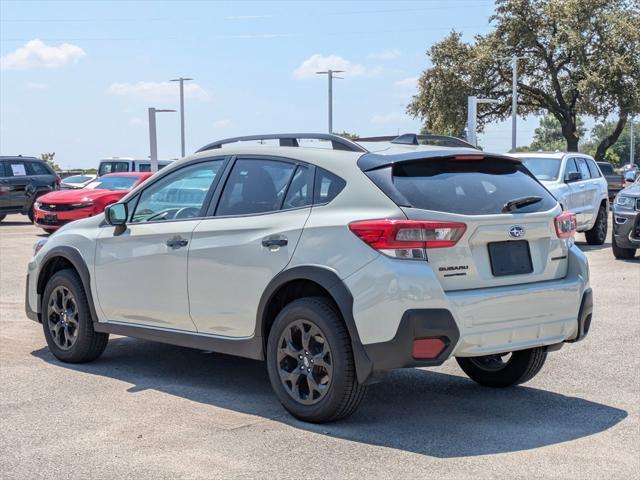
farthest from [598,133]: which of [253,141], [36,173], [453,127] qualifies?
[253,141]

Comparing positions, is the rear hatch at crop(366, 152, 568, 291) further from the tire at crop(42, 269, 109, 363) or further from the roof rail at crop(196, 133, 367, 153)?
the tire at crop(42, 269, 109, 363)

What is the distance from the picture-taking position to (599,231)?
62.4ft

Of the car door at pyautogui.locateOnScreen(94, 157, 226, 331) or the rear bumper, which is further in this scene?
the car door at pyautogui.locateOnScreen(94, 157, 226, 331)

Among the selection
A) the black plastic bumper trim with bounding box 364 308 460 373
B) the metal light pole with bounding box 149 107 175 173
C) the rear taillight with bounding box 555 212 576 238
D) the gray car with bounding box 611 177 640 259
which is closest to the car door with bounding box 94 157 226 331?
the black plastic bumper trim with bounding box 364 308 460 373

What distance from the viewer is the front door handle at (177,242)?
256 inches

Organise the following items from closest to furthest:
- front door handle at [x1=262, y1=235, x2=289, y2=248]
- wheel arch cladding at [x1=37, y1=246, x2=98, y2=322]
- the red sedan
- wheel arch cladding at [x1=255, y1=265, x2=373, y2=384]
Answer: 1. wheel arch cladding at [x1=255, y1=265, x2=373, y2=384]
2. front door handle at [x1=262, y1=235, x2=289, y2=248]
3. wheel arch cladding at [x1=37, y1=246, x2=98, y2=322]
4. the red sedan

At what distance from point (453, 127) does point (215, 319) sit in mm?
45162

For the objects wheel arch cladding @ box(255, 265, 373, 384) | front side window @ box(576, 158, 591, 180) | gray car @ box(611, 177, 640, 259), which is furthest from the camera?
front side window @ box(576, 158, 591, 180)

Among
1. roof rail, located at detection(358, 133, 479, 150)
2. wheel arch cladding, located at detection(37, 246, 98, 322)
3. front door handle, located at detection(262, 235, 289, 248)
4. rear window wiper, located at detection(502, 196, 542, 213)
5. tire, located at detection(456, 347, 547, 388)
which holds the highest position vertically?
roof rail, located at detection(358, 133, 479, 150)

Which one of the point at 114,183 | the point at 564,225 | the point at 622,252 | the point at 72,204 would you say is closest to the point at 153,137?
the point at 114,183

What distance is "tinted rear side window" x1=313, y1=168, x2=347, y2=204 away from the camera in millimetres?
5789

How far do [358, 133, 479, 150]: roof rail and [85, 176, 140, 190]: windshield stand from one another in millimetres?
14652

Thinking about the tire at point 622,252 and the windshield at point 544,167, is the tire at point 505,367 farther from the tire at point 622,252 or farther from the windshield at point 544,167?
the windshield at point 544,167

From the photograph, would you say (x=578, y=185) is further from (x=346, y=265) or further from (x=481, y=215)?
(x=346, y=265)
